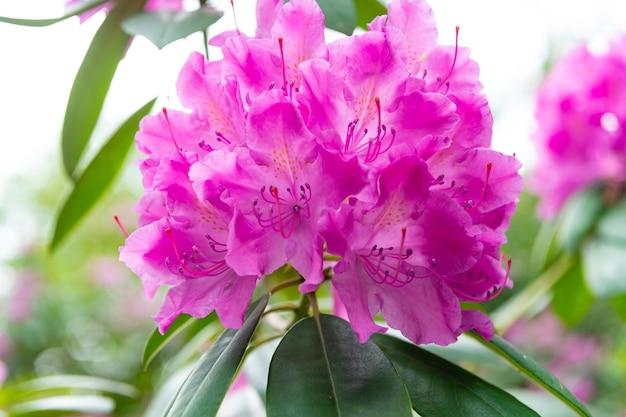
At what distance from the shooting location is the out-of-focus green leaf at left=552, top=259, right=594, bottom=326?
6.16 feet

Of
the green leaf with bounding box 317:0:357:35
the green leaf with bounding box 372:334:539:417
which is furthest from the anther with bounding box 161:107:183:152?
the green leaf with bounding box 372:334:539:417

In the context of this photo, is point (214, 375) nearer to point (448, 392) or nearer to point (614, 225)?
point (448, 392)

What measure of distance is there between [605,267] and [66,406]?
1.19m

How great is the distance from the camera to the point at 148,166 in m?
0.81

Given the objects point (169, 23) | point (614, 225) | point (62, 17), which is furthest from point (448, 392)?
point (614, 225)

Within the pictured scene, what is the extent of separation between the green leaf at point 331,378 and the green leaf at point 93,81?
62 cm

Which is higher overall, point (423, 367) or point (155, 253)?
point (155, 253)

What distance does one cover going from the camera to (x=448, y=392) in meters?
0.77

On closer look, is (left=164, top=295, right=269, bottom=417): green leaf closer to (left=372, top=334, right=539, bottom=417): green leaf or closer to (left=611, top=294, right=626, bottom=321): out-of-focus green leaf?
(left=372, top=334, right=539, bottom=417): green leaf

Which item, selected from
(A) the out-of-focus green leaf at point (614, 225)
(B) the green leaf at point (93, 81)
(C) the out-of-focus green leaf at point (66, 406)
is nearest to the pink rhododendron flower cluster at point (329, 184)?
(B) the green leaf at point (93, 81)

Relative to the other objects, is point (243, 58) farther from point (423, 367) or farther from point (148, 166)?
point (423, 367)

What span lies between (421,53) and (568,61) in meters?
1.21

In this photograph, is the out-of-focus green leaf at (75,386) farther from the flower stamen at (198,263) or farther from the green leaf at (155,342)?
the flower stamen at (198,263)

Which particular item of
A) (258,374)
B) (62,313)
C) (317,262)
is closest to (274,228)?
(317,262)
